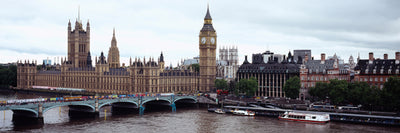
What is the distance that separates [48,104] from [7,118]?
12.6 m

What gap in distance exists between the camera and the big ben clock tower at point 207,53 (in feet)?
499

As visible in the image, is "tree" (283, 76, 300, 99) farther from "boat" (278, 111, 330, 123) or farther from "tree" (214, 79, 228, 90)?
"tree" (214, 79, 228, 90)

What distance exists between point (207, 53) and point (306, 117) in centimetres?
6469

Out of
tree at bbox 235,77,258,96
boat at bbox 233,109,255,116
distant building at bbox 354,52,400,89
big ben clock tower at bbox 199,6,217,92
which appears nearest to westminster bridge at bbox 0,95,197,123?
tree at bbox 235,77,258,96

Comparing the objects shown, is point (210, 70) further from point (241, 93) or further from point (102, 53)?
point (102, 53)

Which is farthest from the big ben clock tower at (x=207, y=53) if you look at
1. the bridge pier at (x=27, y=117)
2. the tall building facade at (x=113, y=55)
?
the bridge pier at (x=27, y=117)

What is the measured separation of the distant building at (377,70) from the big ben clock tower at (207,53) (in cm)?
5403

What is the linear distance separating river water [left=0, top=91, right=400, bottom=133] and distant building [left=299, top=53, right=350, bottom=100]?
2909 centimetres

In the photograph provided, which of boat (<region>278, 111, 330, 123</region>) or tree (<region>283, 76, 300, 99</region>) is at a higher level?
tree (<region>283, 76, 300, 99</region>)

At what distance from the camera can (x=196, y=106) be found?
124m

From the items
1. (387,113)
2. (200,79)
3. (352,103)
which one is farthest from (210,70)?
(387,113)

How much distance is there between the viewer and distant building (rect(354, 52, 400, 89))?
107 metres

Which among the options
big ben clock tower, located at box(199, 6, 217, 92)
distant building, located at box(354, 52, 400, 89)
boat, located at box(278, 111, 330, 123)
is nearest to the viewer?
boat, located at box(278, 111, 330, 123)

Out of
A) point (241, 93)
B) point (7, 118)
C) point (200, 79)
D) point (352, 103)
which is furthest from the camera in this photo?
point (200, 79)
